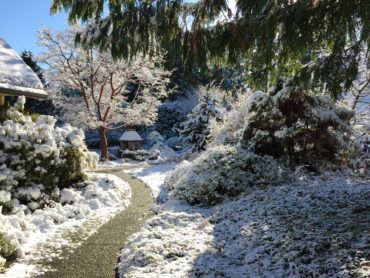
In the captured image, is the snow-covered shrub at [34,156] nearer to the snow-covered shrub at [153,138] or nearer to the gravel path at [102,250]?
the gravel path at [102,250]

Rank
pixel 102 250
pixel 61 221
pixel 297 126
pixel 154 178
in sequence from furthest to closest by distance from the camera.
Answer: pixel 154 178 → pixel 297 126 → pixel 61 221 → pixel 102 250

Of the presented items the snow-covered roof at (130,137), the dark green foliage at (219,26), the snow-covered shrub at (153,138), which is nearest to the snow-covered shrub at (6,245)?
the dark green foliage at (219,26)

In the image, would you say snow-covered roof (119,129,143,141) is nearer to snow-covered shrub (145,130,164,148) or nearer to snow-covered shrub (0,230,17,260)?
snow-covered shrub (145,130,164,148)

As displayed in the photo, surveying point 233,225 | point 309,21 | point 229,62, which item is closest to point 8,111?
point 233,225

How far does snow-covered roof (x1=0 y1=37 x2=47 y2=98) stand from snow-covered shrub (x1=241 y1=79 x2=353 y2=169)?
704 centimetres

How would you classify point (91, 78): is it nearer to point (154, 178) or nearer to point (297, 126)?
point (154, 178)

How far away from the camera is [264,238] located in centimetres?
641

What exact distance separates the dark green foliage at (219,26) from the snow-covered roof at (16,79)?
6194mm

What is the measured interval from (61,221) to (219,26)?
6.56 meters

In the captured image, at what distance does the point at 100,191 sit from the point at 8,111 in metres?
3.55

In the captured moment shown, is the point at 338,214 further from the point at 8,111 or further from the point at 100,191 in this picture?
the point at 8,111

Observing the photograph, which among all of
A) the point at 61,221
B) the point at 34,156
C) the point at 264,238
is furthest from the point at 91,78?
the point at 264,238

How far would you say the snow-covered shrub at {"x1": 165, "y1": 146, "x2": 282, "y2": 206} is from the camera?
34.1 ft

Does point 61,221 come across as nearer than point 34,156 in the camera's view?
Yes
